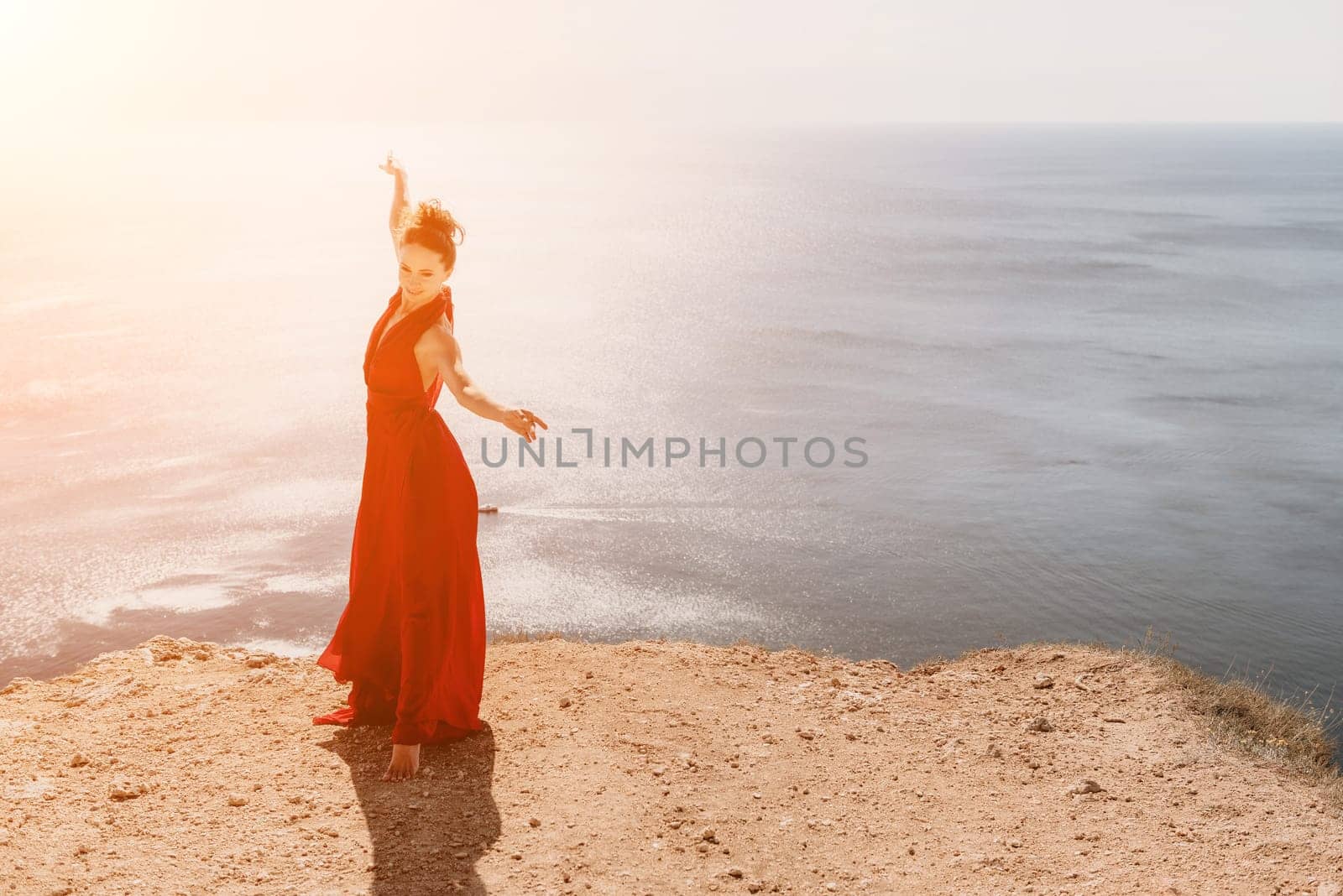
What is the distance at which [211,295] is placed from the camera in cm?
3291

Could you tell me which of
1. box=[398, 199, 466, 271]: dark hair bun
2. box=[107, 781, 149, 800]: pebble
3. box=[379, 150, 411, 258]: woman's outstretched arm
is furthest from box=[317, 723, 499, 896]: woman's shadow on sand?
box=[379, 150, 411, 258]: woman's outstretched arm

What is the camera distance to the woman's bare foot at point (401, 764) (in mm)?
5848

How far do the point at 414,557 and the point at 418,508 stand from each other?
256mm

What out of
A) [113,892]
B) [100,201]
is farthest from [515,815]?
[100,201]

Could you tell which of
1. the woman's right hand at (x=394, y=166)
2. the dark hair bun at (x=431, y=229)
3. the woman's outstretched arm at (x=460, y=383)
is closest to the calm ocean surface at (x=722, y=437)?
the woman's right hand at (x=394, y=166)

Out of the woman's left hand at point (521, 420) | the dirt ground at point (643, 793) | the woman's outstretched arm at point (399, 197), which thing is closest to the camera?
the woman's left hand at point (521, 420)

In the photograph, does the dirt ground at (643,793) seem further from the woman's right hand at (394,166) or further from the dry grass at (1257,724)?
the woman's right hand at (394,166)

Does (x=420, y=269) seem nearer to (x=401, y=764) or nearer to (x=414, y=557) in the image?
(x=414, y=557)

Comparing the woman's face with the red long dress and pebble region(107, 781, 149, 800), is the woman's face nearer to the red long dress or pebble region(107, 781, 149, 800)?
the red long dress

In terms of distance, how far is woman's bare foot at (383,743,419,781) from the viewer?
5848 millimetres

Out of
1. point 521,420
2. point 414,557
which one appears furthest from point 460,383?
point 414,557

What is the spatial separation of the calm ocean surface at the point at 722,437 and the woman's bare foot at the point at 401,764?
6.04m

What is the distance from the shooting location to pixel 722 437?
1952 centimetres

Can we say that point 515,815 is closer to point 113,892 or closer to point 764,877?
point 764,877
